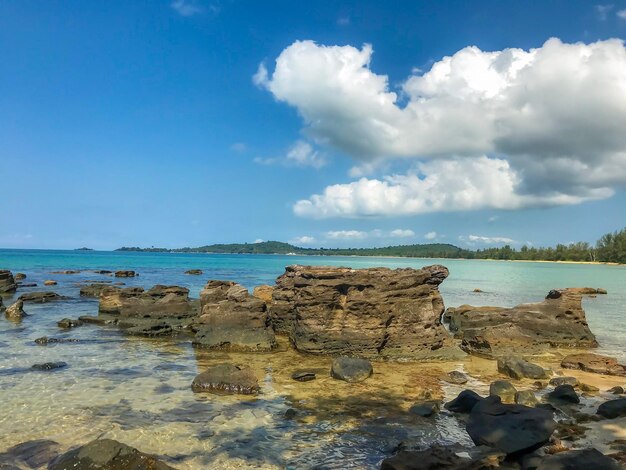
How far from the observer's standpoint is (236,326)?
20.5 meters

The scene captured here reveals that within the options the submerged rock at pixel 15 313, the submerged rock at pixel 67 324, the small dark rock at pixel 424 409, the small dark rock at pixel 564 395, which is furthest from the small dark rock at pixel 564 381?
the submerged rock at pixel 15 313

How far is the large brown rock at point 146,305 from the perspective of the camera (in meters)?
27.0

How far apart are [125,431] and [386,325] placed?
37.6ft

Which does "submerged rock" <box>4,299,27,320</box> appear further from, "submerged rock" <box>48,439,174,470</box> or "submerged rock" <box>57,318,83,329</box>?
"submerged rock" <box>48,439,174,470</box>

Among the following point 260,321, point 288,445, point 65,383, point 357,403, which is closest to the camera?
point 288,445

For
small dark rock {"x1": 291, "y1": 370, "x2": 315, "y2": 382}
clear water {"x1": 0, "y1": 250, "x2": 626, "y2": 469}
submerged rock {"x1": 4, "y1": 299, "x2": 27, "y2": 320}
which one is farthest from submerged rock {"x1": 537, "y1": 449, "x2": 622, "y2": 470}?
submerged rock {"x1": 4, "y1": 299, "x2": 27, "y2": 320}

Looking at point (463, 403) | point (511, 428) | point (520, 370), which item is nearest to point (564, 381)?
point (520, 370)

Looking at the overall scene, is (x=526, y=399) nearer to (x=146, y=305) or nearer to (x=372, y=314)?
(x=372, y=314)

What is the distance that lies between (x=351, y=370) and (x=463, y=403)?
163 inches

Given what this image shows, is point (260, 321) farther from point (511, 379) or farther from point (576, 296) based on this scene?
point (576, 296)

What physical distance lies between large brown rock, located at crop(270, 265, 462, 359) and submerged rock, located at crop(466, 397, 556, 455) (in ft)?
29.3

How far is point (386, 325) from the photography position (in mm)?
18812

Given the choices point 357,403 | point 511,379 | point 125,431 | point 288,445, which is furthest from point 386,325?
point 125,431

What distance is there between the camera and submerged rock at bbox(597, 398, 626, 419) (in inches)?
427
